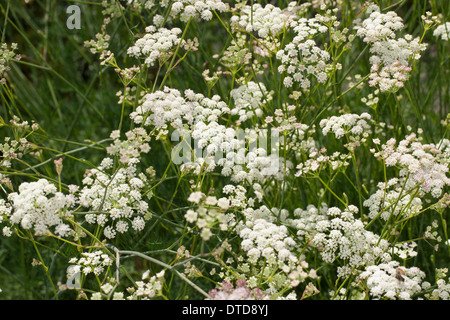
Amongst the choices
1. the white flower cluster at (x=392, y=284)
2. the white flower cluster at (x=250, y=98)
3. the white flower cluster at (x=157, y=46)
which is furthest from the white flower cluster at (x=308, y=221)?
the white flower cluster at (x=157, y=46)

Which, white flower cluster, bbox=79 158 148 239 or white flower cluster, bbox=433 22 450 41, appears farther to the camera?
white flower cluster, bbox=433 22 450 41

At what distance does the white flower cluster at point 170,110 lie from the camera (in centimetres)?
191

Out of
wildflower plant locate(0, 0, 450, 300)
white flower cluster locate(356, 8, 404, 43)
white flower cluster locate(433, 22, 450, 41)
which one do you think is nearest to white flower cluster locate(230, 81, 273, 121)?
wildflower plant locate(0, 0, 450, 300)

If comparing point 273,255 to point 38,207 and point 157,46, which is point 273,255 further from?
point 157,46

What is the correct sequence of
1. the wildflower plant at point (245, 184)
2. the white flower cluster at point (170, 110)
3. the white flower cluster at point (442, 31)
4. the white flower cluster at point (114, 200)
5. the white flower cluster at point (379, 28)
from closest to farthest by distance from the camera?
the wildflower plant at point (245, 184) → the white flower cluster at point (114, 200) → the white flower cluster at point (170, 110) → the white flower cluster at point (379, 28) → the white flower cluster at point (442, 31)

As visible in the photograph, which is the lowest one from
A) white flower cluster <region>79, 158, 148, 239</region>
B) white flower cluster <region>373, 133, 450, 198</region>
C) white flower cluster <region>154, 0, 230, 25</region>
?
white flower cluster <region>79, 158, 148, 239</region>

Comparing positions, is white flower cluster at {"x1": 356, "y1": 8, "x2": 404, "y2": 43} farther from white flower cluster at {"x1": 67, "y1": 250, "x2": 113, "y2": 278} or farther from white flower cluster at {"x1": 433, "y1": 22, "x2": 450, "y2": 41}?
white flower cluster at {"x1": 67, "y1": 250, "x2": 113, "y2": 278}

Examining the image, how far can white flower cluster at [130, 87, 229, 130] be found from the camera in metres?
1.91

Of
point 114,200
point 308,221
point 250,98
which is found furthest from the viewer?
point 250,98

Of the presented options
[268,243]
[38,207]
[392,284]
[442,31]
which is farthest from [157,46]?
[442,31]

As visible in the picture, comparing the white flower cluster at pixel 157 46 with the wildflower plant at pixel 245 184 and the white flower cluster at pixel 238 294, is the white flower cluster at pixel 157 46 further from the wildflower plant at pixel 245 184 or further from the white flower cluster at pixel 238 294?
the white flower cluster at pixel 238 294

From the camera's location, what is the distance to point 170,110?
195cm
